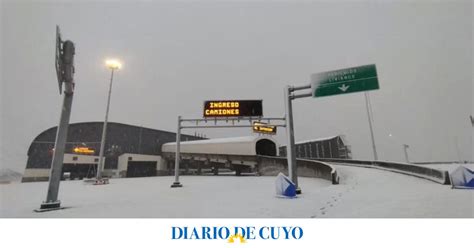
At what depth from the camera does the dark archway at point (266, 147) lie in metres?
29.1

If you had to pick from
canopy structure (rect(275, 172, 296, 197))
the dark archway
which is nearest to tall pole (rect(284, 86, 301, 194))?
canopy structure (rect(275, 172, 296, 197))

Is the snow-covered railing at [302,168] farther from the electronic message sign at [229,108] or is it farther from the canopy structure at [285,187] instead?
the electronic message sign at [229,108]

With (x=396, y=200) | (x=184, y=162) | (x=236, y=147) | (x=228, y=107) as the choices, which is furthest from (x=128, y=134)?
(x=396, y=200)

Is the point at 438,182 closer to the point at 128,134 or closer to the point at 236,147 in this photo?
the point at 236,147

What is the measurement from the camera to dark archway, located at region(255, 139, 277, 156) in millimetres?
29141

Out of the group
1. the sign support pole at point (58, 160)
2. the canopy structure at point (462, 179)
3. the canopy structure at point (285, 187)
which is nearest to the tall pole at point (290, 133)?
the canopy structure at point (285, 187)

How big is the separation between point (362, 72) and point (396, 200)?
4.93 meters

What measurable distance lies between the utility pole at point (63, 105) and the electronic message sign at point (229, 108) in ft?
23.6

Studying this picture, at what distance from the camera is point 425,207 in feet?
16.0

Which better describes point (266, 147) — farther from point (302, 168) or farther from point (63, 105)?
point (63, 105)
